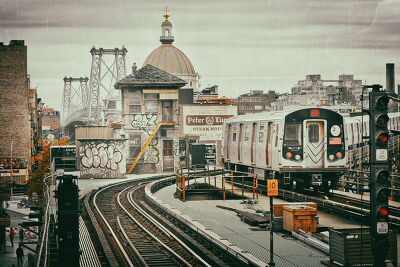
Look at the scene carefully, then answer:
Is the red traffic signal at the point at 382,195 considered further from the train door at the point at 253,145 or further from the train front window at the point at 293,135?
the train door at the point at 253,145

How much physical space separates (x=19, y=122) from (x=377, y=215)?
54.8 meters

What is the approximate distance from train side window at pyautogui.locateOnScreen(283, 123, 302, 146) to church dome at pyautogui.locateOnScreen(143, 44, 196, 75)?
103 metres

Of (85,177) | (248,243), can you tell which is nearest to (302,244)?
(248,243)

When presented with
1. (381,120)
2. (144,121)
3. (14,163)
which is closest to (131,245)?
(381,120)

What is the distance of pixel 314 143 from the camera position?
24.3m

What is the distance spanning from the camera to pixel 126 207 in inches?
1071

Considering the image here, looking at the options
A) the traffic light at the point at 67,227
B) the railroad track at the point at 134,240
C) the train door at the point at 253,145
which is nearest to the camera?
the traffic light at the point at 67,227

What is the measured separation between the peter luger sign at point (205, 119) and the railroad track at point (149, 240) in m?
29.5

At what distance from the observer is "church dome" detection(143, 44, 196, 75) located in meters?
127

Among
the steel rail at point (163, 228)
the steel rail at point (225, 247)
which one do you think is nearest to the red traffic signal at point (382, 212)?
the steel rail at point (225, 247)

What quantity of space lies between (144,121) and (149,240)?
3575cm

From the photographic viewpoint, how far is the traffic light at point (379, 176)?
9.05 metres

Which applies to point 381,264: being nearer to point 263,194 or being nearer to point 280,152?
point 280,152

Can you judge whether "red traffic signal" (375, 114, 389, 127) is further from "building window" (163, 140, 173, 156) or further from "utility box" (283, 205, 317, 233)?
"building window" (163, 140, 173, 156)
